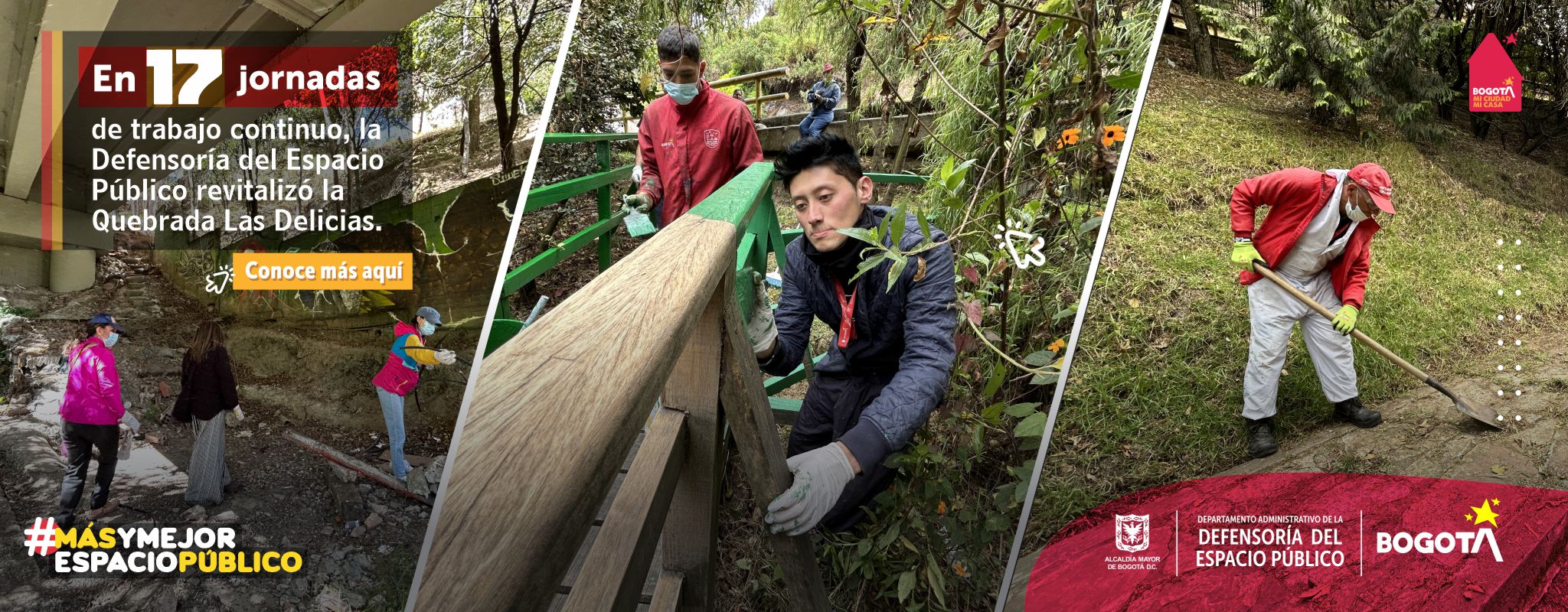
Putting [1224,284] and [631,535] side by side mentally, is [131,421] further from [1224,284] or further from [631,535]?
[1224,284]

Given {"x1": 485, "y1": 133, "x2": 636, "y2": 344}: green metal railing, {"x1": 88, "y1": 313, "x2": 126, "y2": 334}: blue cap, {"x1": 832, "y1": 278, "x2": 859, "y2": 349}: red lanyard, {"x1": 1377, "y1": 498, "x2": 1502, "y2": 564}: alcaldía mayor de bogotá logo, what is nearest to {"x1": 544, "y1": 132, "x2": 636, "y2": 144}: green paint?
{"x1": 485, "y1": 133, "x2": 636, "y2": 344}: green metal railing

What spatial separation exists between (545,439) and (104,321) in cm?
66

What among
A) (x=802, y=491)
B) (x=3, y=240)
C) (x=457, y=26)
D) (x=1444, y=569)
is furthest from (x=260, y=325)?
(x=1444, y=569)

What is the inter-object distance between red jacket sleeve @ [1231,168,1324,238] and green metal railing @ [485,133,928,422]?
740 mm

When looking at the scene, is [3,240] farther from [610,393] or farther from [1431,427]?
[1431,427]

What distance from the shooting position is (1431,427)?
1.47m

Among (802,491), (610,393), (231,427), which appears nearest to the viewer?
(610,393)

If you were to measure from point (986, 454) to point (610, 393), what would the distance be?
4.03 feet

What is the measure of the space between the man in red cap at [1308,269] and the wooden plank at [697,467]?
0.99 metres

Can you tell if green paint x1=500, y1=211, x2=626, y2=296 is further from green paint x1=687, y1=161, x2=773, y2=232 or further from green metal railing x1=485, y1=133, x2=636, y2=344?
green paint x1=687, y1=161, x2=773, y2=232

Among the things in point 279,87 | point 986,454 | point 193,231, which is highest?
point 279,87

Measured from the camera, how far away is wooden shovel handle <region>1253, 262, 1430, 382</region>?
1405mm

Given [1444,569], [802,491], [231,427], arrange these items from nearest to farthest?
1. [231,427]
2. [802,491]
3. [1444,569]

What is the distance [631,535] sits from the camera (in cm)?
77
